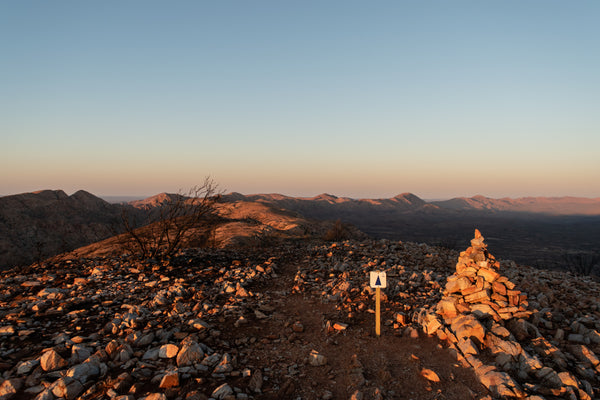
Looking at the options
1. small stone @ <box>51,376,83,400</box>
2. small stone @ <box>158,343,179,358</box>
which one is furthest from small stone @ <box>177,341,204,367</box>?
small stone @ <box>51,376,83,400</box>

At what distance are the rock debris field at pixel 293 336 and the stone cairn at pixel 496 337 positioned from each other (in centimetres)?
2

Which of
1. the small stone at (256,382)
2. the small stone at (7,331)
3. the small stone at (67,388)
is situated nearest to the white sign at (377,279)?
the small stone at (256,382)

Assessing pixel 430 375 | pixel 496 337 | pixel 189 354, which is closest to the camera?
pixel 430 375

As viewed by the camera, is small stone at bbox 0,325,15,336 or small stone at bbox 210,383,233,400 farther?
small stone at bbox 0,325,15,336

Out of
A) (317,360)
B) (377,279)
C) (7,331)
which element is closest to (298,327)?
(317,360)

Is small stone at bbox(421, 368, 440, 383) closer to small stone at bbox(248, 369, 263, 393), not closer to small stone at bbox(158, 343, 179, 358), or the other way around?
small stone at bbox(248, 369, 263, 393)

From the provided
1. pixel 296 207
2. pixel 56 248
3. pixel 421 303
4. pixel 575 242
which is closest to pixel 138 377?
pixel 421 303

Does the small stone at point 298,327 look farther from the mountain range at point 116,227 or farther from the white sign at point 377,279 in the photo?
the mountain range at point 116,227

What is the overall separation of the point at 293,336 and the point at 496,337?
3.62 metres

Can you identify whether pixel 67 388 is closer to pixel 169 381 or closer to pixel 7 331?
pixel 169 381

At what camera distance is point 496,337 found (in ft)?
17.3

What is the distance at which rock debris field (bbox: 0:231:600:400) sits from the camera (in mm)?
4250

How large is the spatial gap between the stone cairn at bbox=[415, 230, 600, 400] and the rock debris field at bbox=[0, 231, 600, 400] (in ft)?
0.07

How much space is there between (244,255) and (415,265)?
6889 mm
